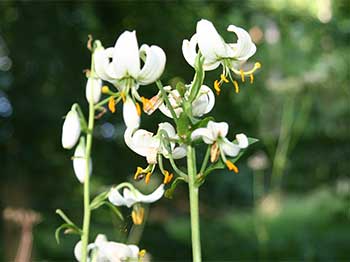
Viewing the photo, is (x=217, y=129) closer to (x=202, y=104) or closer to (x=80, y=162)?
(x=202, y=104)

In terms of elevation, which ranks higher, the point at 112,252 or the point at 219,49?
the point at 219,49

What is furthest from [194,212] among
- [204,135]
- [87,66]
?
[87,66]

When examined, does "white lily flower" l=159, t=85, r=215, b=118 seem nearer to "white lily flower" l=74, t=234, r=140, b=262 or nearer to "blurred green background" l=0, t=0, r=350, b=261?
"white lily flower" l=74, t=234, r=140, b=262

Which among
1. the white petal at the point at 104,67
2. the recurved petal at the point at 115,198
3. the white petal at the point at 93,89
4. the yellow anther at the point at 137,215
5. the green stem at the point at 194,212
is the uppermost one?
the white petal at the point at 93,89

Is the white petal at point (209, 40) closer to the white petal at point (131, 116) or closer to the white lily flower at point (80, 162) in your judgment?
the white petal at point (131, 116)

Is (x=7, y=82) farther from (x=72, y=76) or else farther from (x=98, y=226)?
(x=98, y=226)

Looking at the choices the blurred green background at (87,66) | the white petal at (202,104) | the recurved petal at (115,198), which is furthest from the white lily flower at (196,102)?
the blurred green background at (87,66)
